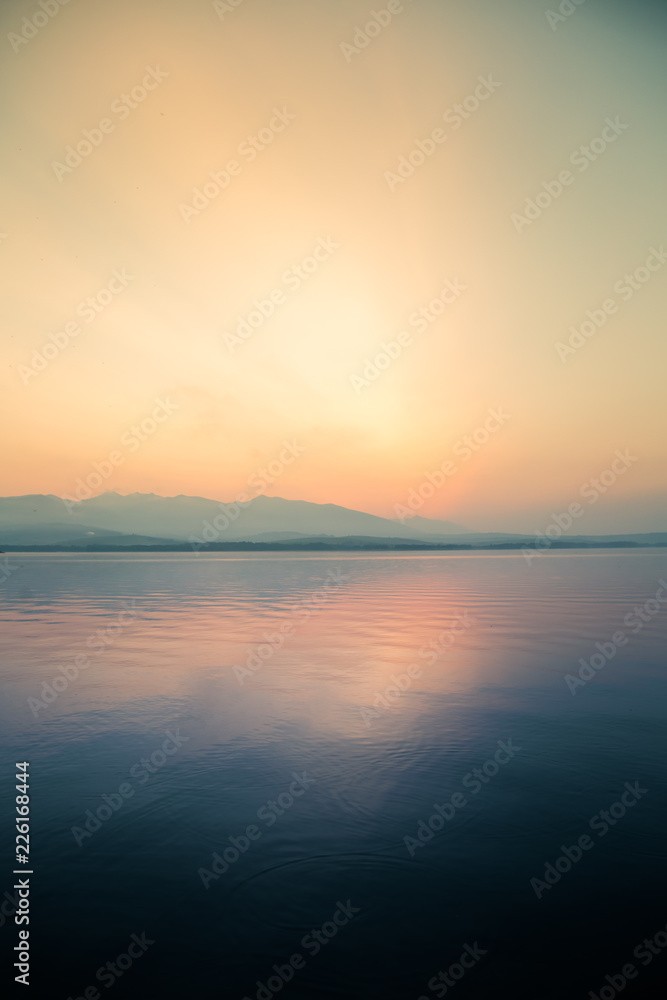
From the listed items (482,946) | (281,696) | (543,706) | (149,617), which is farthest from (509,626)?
(482,946)

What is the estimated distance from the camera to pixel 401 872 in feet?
20.6

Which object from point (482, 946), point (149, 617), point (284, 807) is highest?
point (149, 617)

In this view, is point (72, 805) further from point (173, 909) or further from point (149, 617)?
point (149, 617)

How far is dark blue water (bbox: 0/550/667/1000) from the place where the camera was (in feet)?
16.4

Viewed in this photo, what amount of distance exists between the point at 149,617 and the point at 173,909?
22800 millimetres

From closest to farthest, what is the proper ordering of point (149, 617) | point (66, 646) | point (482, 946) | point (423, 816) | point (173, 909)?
point (482, 946) → point (173, 909) → point (423, 816) → point (66, 646) → point (149, 617)

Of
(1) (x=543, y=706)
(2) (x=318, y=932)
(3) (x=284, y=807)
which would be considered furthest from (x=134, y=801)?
(1) (x=543, y=706)

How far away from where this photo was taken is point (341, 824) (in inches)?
288

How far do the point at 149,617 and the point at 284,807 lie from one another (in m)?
21.0

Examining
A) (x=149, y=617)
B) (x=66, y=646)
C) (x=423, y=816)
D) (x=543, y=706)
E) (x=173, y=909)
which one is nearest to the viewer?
(x=173, y=909)

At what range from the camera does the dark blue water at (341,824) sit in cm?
500

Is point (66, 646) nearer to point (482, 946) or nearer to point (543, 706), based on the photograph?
point (543, 706)

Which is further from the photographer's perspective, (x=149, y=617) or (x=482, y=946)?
(x=149, y=617)

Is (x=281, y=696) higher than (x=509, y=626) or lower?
lower
